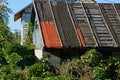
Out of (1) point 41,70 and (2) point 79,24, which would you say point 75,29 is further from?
(1) point 41,70

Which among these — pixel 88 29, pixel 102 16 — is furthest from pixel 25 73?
pixel 102 16

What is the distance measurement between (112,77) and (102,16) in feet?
21.8

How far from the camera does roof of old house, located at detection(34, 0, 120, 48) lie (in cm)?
2423

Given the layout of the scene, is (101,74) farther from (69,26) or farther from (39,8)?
(39,8)

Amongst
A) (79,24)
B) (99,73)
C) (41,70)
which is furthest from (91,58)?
(79,24)

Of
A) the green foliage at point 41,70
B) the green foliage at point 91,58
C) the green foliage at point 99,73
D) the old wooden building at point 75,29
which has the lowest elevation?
the green foliage at point 99,73

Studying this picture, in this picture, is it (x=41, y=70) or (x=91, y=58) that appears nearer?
(x=41, y=70)

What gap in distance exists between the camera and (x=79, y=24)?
25.9 metres

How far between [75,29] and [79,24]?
765 millimetres

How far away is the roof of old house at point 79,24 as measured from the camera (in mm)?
24234

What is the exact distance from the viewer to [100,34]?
Result: 2519 centimetres

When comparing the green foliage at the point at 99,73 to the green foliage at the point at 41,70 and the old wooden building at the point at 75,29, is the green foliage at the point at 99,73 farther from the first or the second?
the old wooden building at the point at 75,29

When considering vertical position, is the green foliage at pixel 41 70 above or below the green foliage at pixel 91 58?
below

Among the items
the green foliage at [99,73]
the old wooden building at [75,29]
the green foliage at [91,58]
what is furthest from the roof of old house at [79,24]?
the green foliage at [99,73]
